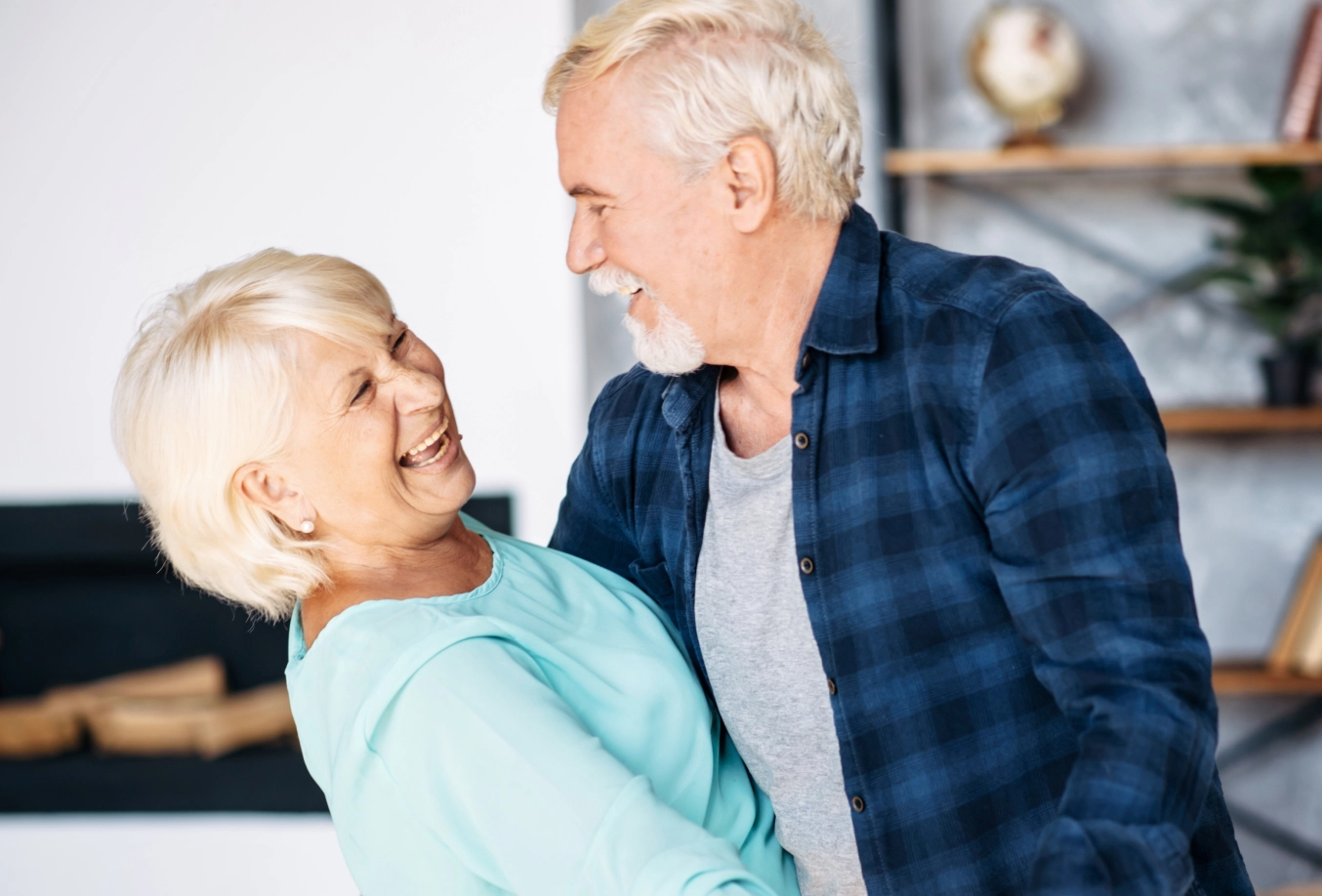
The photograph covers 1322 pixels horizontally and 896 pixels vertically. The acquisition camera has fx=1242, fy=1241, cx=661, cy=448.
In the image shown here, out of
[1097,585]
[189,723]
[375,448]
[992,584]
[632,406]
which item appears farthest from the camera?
[189,723]

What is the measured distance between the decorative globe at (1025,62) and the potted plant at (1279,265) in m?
0.36

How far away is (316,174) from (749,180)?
1.57 meters

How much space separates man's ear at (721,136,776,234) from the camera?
1206 millimetres

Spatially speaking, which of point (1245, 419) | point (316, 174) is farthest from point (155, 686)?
point (1245, 419)

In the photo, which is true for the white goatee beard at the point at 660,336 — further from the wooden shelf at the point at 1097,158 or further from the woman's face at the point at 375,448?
the wooden shelf at the point at 1097,158

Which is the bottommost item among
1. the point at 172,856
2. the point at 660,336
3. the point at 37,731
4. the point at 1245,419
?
the point at 172,856

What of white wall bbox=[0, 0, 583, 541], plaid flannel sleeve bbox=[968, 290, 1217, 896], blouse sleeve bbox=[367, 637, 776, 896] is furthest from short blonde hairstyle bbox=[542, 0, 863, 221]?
white wall bbox=[0, 0, 583, 541]

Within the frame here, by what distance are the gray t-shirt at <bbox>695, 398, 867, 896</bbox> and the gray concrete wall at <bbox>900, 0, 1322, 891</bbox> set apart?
1789 millimetres

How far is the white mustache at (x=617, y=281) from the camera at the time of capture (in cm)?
128

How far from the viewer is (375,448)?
123 centimetres

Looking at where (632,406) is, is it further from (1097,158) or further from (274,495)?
(1097,158)

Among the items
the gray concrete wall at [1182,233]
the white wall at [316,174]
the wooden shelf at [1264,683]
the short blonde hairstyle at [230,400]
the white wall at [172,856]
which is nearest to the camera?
the short blonde hairstyle at [230,400]

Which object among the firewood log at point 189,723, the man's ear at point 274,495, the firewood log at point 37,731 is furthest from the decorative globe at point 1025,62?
the firewood log at point 37,731

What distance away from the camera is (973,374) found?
3.49ft
